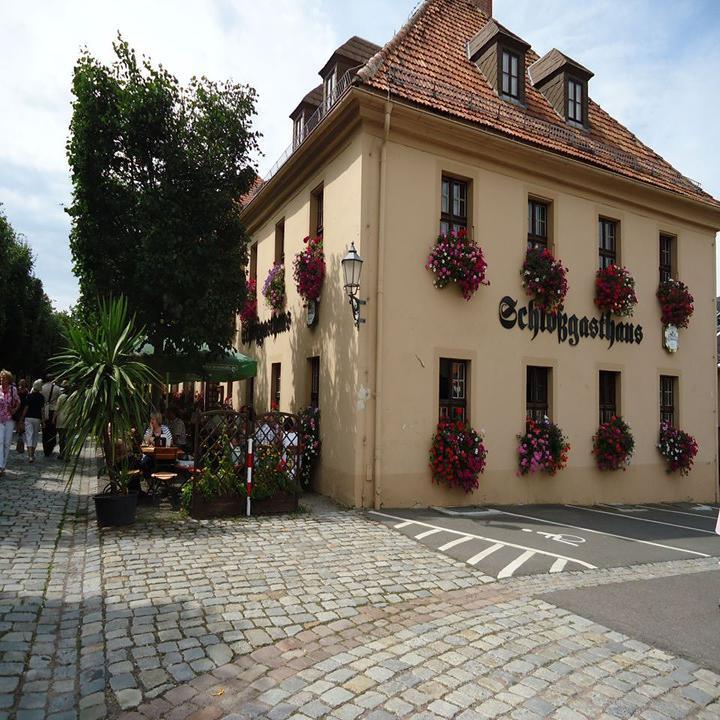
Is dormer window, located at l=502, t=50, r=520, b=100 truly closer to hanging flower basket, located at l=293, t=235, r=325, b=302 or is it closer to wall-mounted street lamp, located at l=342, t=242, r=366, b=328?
hanging flower basket, located at l=293, t=235, r=325, b=302

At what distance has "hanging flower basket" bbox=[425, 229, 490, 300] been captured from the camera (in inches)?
399

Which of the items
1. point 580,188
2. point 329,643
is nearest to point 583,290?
point 580,188

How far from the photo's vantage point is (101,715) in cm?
328

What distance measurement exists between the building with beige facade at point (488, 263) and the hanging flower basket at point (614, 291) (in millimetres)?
204

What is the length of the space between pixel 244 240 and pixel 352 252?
10.3ft

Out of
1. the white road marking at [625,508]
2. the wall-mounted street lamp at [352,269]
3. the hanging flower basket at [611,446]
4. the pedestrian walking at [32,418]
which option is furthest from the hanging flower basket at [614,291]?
the pedestrian walking at [32,418]

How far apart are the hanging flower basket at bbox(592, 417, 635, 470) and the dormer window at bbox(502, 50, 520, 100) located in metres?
7.17

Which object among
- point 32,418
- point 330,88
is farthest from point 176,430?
point 330,88

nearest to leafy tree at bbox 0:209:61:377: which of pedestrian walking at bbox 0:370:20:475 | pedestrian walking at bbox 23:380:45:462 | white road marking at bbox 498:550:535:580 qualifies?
pedestrian walking at bbox 23:380:45:462

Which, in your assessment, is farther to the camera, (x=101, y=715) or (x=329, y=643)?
(x=329, y=643)

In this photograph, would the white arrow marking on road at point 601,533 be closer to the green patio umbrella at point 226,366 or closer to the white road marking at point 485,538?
the white road marking at point 485,538

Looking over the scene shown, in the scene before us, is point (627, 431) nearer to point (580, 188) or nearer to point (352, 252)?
point (580, 188)

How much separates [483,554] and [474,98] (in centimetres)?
860

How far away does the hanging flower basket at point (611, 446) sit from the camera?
12.1 metres
